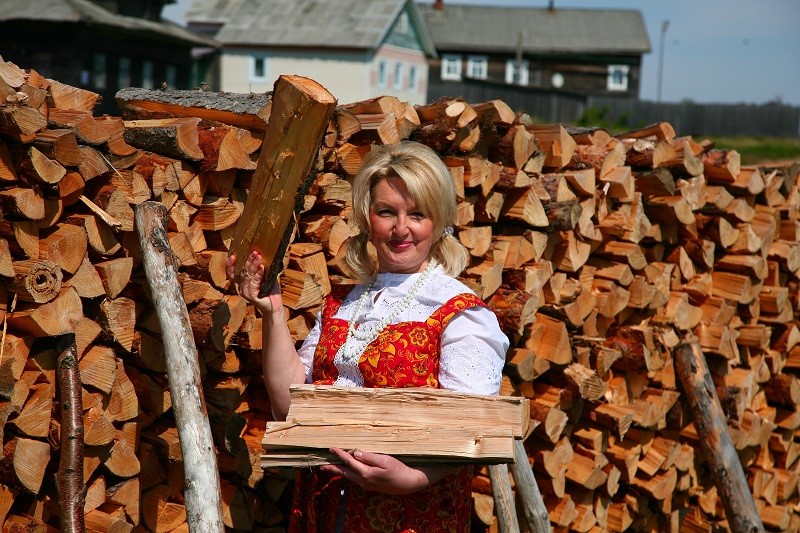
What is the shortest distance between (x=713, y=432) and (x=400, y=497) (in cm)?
267

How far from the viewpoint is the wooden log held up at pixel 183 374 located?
281 cm

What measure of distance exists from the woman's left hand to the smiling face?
58cm

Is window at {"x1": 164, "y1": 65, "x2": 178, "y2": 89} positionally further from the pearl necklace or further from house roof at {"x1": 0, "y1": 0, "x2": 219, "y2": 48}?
the pearl necklace

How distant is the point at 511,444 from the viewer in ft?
8.21

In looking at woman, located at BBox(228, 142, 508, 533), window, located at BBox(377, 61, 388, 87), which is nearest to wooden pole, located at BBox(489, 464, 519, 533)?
woman, located at BBox(228, 142, 508, 533)

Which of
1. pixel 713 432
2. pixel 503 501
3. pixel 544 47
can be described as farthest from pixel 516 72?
pixel 503 501

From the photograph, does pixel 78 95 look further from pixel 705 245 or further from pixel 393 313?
pixel 705 245

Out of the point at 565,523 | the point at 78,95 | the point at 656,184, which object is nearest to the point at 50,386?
the point at 78,95

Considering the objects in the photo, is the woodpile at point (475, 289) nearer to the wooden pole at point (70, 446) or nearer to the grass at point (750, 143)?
the wooden pole at point (70, 446)

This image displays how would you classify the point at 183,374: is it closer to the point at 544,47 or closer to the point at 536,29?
the point at 544,47

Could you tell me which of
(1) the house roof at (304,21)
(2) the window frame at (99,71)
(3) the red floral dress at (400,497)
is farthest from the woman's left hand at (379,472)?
(1) the house roof at (304,21)

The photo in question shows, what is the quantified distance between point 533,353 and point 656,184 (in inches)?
44.7

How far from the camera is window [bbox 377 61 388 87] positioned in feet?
94.8

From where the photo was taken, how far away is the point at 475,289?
12.8ft
